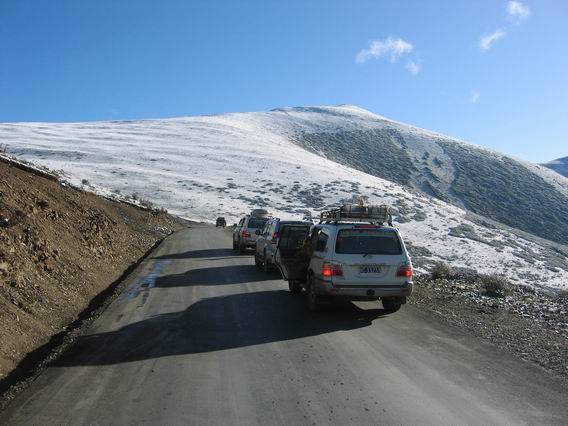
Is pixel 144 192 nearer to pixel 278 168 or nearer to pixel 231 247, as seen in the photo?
pixel 278 168

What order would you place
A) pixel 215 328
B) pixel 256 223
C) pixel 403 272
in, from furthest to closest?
1. pixel 256 223
2. pixel 403 272
3. pixel 215 328

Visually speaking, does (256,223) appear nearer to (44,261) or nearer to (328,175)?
(44,261)

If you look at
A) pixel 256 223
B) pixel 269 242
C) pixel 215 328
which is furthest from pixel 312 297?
pixel 256 223

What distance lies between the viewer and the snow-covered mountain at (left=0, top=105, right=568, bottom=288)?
136ft

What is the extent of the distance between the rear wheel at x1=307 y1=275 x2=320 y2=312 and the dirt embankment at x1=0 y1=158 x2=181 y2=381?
4.52 meters

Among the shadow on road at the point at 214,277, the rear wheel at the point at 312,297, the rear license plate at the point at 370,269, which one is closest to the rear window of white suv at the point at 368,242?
the rear license plate at the point at 370,269

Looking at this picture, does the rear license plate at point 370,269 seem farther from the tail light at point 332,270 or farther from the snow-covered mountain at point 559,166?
the snow-covered mountain at point 559,166

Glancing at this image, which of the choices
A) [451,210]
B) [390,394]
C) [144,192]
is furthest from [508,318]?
[144,192]

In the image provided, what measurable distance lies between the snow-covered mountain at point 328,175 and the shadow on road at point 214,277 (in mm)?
11438

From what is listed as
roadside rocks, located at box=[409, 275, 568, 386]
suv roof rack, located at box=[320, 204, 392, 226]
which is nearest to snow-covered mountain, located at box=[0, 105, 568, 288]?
roadside rocks, located at box=[409, 275, 568, 386]

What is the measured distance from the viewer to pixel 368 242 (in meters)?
9.91

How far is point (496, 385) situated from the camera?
19.8ft

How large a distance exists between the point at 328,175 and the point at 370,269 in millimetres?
60878

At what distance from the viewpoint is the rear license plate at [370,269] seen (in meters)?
9.64
